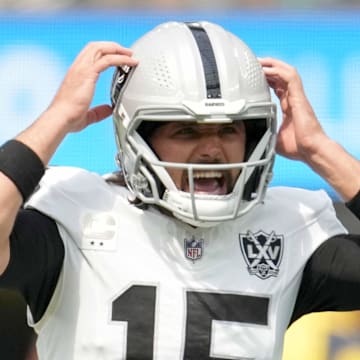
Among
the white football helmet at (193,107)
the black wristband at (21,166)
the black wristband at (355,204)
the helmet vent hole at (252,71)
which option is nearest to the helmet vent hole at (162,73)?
the white football helmet at (193,107)

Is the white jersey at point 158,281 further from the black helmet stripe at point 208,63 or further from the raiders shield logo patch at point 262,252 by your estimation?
the black helmet stripe at point 208,63

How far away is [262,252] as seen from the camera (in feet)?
4.68

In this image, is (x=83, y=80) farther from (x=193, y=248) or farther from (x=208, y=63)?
(x=193, y=248)

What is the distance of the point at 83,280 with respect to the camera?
136cm

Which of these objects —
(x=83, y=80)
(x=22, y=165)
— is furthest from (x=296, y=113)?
(x=22, y=165)

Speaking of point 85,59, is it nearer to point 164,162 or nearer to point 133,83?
point 133,83

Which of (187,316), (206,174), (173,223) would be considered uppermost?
(206,174)

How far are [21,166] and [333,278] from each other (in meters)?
0.52

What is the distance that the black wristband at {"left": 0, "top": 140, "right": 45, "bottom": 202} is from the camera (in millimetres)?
1255

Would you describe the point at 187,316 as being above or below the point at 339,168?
below

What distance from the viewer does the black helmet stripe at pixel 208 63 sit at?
4.39 ft

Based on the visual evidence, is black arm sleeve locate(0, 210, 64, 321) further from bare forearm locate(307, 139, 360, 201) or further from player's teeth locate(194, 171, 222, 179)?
bare forearm locate(307, 139, 360, 201)

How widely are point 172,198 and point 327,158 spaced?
0.28 meters

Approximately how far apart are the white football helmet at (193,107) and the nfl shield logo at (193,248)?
0.05 meters
